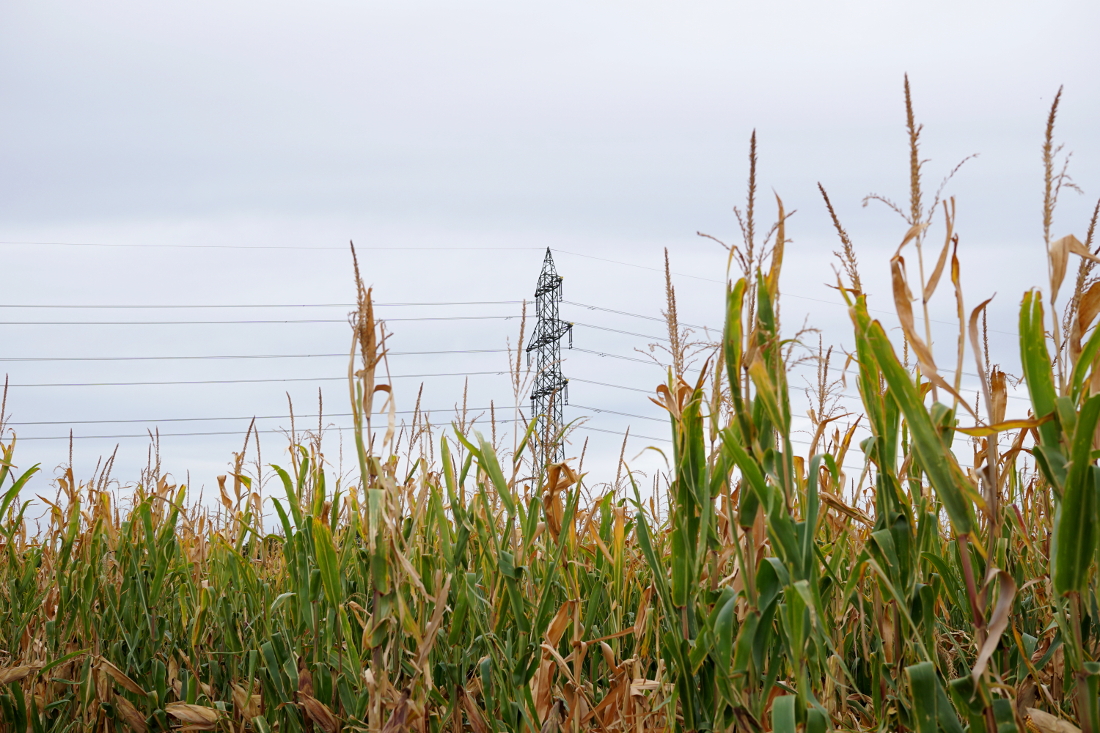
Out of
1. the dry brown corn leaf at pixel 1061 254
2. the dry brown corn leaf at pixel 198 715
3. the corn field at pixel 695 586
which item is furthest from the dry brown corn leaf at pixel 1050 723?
the dry brown corn leaf at pixel 198 715

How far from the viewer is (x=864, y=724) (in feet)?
6.22

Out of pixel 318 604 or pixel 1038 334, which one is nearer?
pixel 1038 334

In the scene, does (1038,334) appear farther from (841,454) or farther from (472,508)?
(472,508)

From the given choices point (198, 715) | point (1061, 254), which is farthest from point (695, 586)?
point (198, 715)

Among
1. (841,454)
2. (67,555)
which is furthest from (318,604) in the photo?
(841,454)

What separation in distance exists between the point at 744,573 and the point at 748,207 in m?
0.58

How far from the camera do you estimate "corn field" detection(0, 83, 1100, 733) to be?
3.71ft

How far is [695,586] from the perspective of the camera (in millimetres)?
1385

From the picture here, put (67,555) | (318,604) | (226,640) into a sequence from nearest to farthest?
(318,604) → (226,640) → (67,555)

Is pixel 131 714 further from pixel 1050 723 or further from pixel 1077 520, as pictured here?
Answer: pixel 1077 520

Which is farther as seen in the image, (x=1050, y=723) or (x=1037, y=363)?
(x=1050, y=723)

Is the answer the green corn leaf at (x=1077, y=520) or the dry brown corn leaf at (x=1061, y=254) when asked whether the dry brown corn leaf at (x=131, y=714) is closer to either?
the green corn leaf at (x=1077, y=520)

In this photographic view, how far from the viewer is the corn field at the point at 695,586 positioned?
113 cm

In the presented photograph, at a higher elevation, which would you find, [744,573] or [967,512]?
[967,512]
